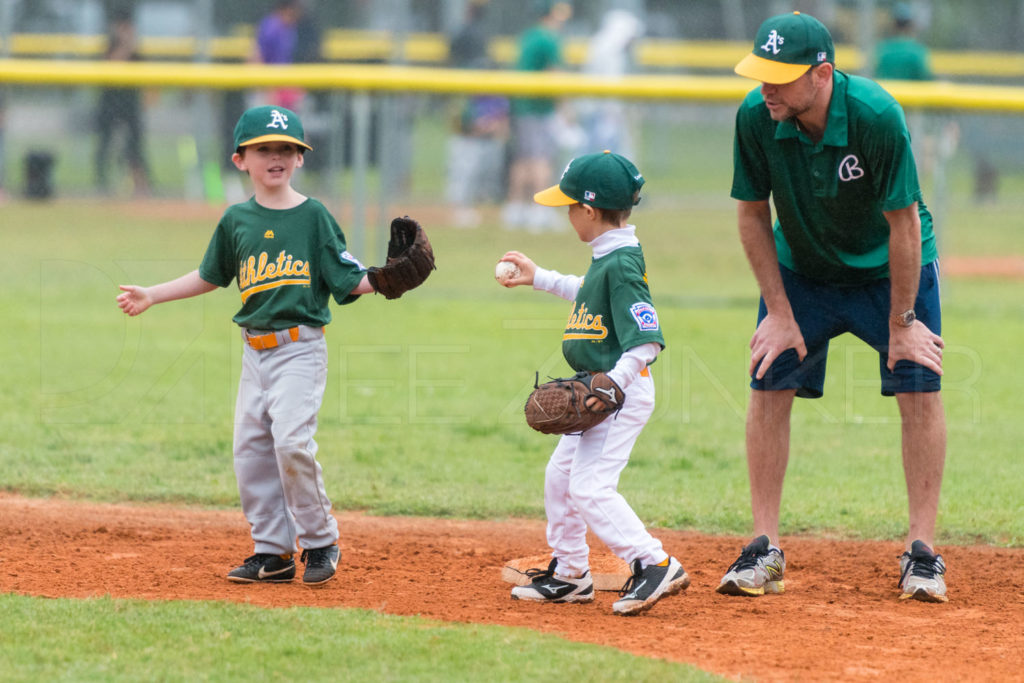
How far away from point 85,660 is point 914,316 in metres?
2.88

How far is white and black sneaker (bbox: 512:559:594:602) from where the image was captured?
174 inches

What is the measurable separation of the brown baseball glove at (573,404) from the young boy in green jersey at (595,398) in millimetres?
31

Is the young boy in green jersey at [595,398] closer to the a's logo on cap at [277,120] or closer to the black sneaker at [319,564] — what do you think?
the black sneaker at [319,564]

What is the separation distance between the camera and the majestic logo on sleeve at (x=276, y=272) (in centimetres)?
444

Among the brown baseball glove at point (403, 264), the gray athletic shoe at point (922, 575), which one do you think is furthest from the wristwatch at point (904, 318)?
the brown baseball glove at point (403, 264)

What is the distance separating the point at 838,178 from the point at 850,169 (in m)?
0.05

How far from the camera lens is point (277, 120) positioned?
175 inches

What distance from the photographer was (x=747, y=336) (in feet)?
31.7

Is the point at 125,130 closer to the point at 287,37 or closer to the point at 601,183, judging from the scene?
the point at 287,37

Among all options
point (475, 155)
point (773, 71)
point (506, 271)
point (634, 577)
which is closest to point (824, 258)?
point (773, 71)

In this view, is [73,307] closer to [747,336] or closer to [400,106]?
[400,106]

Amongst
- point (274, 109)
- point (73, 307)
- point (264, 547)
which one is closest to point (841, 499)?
point (264, 547)

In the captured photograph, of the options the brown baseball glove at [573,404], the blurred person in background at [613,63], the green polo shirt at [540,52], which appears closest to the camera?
the brown baseball glove at [573,404]

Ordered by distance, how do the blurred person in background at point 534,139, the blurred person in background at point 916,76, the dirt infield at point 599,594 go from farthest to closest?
1. the blurred person in background at point 534,139
2. the blurred person in background at point 916,76
3. the dirt infield at point 599,594
